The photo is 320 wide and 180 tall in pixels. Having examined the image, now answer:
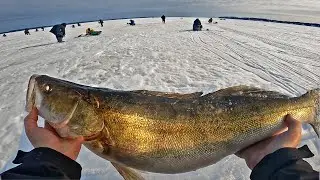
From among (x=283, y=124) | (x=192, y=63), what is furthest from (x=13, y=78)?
(x=283, y=124)

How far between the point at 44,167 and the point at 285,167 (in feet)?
4.94

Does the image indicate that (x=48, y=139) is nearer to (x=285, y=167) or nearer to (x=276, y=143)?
(x=285, y=167)

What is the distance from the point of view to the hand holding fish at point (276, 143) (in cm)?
257

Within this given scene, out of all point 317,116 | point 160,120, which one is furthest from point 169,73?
point 160,120

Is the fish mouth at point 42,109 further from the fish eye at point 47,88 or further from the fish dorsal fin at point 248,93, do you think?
the fish dorsal fin at point 248,93

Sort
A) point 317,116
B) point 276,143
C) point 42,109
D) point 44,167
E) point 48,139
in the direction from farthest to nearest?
point 317,116
point 276,143
point 42,109
point 48,139
point 44,167

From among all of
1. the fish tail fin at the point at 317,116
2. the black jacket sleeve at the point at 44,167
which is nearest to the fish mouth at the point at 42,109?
the black jacket sleeve at the point at 44,167

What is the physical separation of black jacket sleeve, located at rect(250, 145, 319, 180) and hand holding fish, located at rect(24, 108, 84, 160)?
128 cm

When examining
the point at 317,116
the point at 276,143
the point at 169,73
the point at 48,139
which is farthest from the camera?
the point at 169,73

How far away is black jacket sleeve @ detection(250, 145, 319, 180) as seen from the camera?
2061 millimetres

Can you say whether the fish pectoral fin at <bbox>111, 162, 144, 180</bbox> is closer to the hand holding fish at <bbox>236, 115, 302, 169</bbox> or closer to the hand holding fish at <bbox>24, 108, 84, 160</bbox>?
the hand holding fish at <bbox>24, 108, 84, 160</bbox>

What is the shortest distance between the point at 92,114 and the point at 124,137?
0.96ft

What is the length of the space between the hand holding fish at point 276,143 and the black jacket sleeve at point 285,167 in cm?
16

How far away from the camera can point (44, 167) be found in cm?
205
